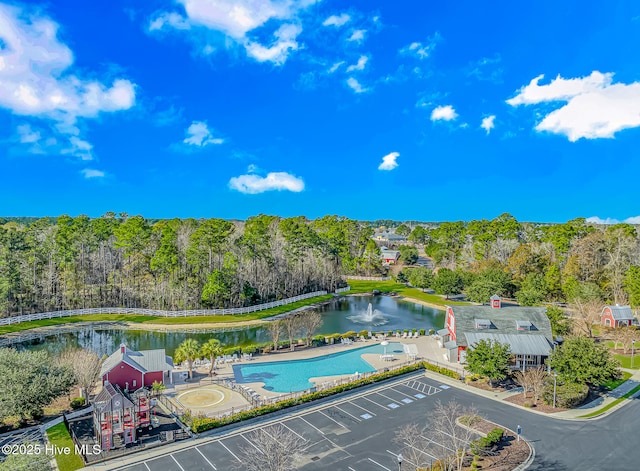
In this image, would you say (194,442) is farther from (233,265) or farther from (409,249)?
(409,249)

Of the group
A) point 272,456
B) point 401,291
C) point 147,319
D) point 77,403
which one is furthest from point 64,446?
point 401,291

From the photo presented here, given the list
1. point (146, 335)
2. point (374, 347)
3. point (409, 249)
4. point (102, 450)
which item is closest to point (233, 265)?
point (146, 335)

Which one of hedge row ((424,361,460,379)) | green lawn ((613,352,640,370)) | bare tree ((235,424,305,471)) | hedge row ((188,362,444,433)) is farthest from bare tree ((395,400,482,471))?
green lawn ((613,352,640,370))

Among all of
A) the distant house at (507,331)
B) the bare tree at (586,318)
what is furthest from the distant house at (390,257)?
the distant house at (507,331)

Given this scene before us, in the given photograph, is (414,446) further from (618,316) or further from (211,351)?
(618,316)

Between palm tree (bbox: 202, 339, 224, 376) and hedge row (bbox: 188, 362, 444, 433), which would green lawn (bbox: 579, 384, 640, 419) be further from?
palm tree (bbox: 202, 339, 224, 376)
